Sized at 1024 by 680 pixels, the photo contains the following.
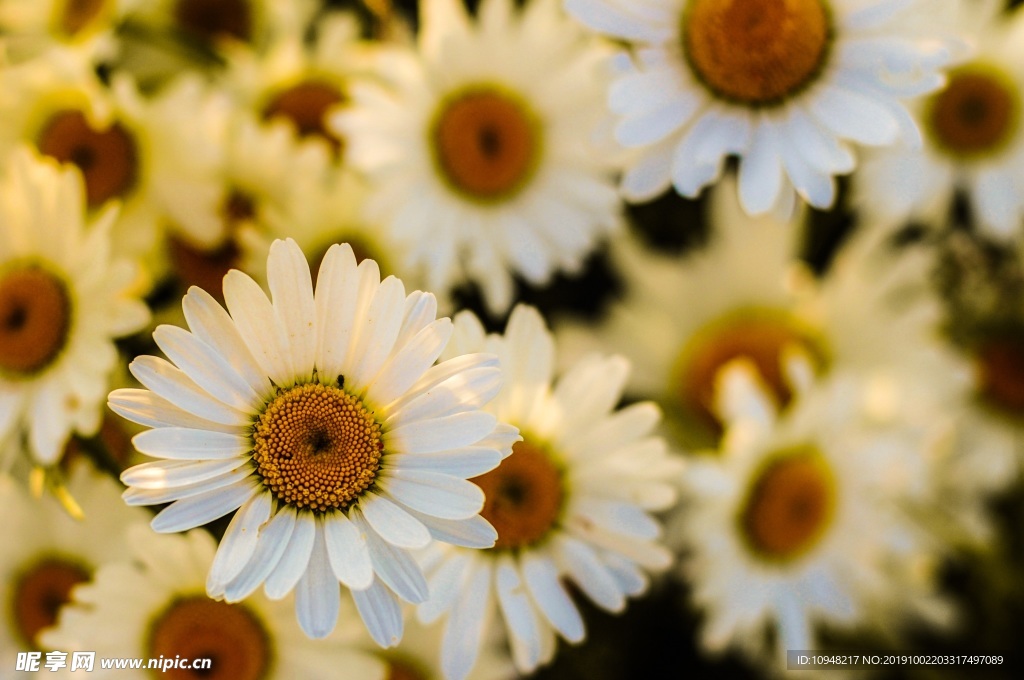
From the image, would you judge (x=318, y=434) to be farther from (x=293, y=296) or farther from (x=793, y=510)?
(x=793, y=510)

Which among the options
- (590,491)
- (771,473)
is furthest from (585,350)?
(590,491)

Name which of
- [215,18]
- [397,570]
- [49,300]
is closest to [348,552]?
[397,570]

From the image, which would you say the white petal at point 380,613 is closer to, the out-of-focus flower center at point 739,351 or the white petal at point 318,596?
the white petal at point 318,596

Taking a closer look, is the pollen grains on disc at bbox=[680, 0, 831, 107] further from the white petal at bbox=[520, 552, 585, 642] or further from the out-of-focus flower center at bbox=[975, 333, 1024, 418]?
the out-of-focus flower center at bbox=[975, 333, 1024, 418]

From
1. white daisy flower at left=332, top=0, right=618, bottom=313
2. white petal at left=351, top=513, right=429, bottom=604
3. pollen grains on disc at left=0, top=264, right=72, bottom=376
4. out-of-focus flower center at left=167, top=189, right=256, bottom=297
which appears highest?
white daisy flower at left=332, top=0, right=618, bottom=313

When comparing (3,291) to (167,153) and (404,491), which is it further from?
(404,491)

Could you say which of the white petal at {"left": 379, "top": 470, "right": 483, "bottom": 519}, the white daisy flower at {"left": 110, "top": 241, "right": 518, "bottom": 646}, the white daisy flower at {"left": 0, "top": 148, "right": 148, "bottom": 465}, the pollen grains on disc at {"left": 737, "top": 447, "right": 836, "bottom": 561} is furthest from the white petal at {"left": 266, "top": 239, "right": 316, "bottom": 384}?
the pollen grains on disc at {"left": 737, "top": 447, "right": 836, "bottom": 561}

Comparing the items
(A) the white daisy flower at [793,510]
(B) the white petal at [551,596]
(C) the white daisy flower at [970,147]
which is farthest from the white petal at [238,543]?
(C) the white daisy flower at [970,147]
